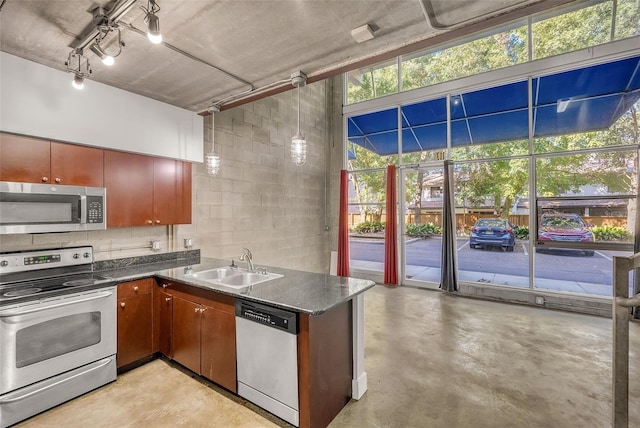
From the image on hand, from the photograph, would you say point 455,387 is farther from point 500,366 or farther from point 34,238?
point 34,238

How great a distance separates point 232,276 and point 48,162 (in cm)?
176

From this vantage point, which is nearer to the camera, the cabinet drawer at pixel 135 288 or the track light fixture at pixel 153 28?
the track light fixture at pixel 153 28

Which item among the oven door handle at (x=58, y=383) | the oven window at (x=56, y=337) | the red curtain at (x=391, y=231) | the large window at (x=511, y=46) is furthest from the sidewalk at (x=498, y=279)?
the oven window at (x=56, y=337)

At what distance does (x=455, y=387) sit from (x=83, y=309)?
309 centimetres

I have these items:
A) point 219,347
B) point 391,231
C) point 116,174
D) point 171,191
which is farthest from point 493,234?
point 116,174

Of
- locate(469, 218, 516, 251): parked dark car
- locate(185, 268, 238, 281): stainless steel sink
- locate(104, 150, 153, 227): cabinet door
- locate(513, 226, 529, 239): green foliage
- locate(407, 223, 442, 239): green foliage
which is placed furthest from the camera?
locate(407, 223, 442, 239): green foliage

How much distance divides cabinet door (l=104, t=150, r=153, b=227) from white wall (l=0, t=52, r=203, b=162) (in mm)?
107

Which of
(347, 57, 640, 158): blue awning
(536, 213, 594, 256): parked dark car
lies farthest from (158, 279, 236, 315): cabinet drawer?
(536, 213, 594, 256): parked dark car

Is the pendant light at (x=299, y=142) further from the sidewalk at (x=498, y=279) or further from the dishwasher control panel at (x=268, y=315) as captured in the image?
the sidewalk at (x=498, y=279)

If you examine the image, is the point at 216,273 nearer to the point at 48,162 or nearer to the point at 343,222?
the point at 48,162

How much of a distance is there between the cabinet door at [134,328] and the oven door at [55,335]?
0.31 ft

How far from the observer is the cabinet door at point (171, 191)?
3.06 meters

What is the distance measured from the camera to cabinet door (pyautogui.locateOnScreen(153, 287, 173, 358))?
2713 millimetres

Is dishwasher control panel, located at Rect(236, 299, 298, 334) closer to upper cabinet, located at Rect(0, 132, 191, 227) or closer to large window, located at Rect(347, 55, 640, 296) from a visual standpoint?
upper cabinet, located at Rect(0, 132, 191, 227)
